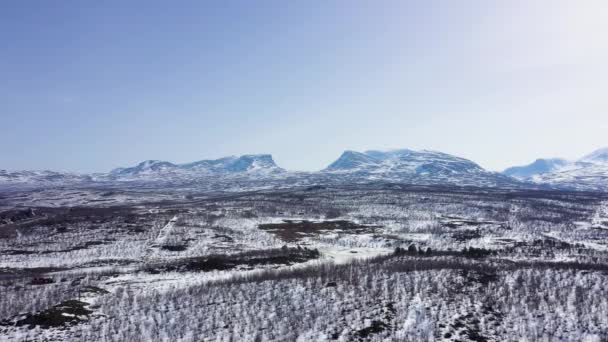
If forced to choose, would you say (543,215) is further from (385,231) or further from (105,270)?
(105,270)

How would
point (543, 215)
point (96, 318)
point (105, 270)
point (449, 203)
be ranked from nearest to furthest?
1. point (96, 318)
2. point (105, 270)
3. point (543, 215)
4. point (449, 203)

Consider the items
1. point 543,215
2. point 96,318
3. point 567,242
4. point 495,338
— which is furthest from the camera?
point 543,215

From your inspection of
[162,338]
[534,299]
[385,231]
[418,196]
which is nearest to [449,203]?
[418,196]

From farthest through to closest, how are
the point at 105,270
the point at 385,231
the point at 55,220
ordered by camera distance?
the point at 55,220, the point at 385,231, the point at 105,270

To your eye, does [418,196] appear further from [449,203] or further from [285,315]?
[285,315]

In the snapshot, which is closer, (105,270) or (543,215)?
(105,270)

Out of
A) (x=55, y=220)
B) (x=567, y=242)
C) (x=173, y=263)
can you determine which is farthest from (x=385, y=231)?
(x=55, y=220)

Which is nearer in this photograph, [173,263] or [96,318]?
[96,318]

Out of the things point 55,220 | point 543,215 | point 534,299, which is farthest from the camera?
point 543,215

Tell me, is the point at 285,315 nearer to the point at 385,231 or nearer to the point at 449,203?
the point at 385,231
